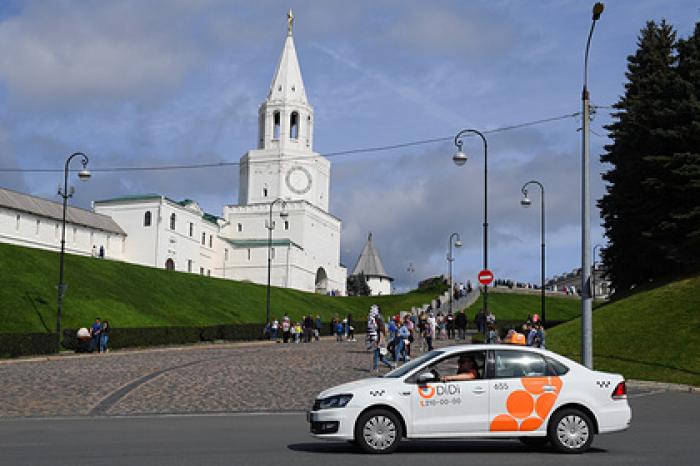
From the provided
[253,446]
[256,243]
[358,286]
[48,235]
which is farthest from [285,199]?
[253,446]

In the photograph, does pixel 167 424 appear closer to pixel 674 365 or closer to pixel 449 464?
pixel 449 464

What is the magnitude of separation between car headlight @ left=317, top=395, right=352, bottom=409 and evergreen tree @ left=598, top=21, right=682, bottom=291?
3145 centimetres

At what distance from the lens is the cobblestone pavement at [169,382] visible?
770 inches

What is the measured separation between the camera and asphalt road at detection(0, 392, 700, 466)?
11.0m

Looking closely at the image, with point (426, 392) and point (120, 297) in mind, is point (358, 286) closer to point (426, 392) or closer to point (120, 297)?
point (120, 297)

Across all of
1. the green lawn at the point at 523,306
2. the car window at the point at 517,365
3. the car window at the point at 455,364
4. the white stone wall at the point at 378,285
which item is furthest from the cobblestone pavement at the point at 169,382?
the white stone wall at the point at 378,285

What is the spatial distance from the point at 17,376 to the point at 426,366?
56.7ft

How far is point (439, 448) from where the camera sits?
12.6 metres

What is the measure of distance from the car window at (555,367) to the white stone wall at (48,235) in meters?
69.0

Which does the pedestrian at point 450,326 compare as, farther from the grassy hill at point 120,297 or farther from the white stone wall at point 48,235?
the white stone wall at point 48,235

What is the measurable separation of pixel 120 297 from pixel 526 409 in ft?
156

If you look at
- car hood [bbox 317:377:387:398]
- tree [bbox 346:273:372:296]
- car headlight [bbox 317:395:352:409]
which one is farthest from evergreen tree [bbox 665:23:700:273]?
tree [bbox 346:273:372:296]

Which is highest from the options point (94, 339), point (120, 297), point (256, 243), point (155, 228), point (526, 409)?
point (256, 243)

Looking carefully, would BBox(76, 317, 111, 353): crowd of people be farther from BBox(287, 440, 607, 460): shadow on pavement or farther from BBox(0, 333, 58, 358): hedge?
BBox(287, 440, 607, 460): shadow on pavement
